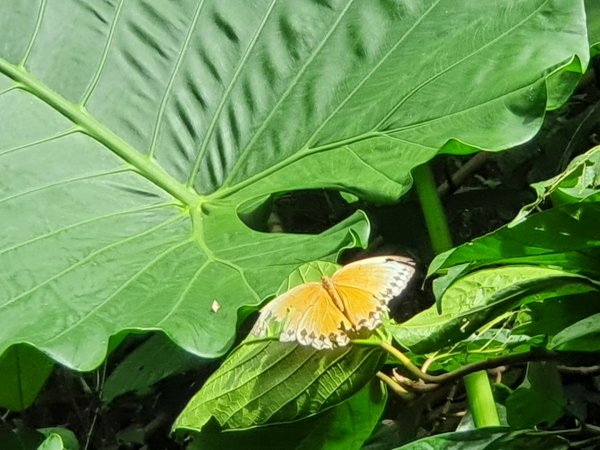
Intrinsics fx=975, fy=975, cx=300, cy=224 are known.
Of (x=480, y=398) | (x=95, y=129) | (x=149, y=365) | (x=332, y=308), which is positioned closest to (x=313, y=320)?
(x=332, y=308)

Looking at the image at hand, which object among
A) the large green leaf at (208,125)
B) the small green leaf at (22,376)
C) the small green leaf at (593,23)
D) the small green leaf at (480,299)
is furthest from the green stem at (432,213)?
the small green leaf at (22,376)

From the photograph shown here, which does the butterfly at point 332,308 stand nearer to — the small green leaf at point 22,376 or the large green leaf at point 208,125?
the large green leaf at point 208,125

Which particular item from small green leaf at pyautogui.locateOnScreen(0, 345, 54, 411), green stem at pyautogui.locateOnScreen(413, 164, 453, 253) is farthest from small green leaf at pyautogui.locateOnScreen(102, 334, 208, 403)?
green stem at pyautogui.locateOnScreen(413, 164, 453, 253)

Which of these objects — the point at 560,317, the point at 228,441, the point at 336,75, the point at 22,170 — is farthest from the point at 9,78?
the point at 560,317

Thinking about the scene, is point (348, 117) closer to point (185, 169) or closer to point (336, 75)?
point (336, 75)

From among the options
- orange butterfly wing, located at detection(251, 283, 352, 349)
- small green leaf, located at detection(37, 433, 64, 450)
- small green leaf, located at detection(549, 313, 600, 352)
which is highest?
orange butterfly wing, located at detection(251, 283, 352, 349)

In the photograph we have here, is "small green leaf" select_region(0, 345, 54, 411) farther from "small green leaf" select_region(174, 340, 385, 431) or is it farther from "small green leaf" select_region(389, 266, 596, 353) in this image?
"small green leaf" select_region(389, 266, 596, 353)

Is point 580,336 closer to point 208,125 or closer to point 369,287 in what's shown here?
point 369,287
